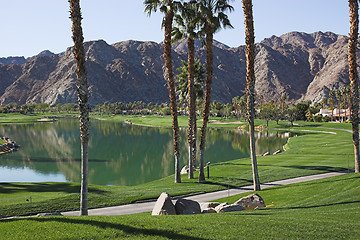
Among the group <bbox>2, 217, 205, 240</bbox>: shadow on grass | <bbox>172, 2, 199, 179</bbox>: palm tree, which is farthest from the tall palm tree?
<bbox>172, 2, 199, 179</bbox>: palm tree

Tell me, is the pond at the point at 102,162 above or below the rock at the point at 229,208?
below

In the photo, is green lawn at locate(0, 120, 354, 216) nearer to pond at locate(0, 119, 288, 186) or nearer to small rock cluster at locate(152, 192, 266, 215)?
small rock cluster at locate(152, 192, 266, 215)

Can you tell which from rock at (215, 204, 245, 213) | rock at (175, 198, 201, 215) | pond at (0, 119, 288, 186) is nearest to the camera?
rock at (175, 198, 201, 215)

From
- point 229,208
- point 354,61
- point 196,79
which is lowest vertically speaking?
point 229,208

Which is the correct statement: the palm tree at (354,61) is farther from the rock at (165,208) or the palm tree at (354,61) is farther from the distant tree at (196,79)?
the rock at (165,208)

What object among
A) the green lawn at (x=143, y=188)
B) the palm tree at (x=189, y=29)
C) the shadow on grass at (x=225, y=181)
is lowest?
the shadow on grass at (x=225, y=181)

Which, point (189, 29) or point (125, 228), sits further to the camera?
point (189, 29)

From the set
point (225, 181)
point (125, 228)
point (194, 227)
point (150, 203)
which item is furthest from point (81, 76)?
point (225, 181)

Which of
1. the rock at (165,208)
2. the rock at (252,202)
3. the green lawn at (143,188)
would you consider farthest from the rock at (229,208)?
the green lawn at (143,188)

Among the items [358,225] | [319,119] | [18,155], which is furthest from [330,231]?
[319,119]

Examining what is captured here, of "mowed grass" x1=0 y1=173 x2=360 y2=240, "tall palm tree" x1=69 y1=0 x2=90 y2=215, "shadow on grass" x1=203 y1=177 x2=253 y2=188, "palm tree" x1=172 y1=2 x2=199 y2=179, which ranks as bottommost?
"shadow on grass" x1=203 y1=177 x2=253 y2=188

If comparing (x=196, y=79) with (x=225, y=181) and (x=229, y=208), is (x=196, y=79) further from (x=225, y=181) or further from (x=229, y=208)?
→ (x=229, y=208)

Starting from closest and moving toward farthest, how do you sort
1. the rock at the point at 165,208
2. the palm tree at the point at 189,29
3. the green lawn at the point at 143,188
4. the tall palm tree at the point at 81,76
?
1. the tall palm tree at the point at 81,76
2. the rock at the point at 165,208
3. the green lawn at the point at 143,188
4. the palm tree at the point at 189,29

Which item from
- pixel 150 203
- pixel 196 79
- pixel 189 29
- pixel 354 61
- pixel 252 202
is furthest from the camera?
pixel 196 79
